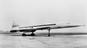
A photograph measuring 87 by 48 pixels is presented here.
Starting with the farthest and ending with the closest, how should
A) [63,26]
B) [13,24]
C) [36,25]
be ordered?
[13,24]
[36,25]
[63,26]

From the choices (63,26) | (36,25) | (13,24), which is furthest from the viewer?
(13,24)

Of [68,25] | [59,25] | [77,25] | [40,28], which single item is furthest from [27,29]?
[77,25]

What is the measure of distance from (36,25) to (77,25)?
25.7ft

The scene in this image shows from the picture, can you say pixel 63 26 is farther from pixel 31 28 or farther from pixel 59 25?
pixel 31 28

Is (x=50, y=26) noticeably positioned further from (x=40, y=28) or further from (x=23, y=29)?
(x=23, y=29)

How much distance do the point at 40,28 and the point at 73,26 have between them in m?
6.20

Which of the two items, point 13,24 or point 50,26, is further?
point 13,24

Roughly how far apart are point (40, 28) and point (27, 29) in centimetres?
261

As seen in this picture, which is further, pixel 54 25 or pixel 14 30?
pixel 14 30

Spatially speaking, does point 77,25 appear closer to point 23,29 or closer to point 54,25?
point 54,25

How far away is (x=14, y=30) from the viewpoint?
86.1 feet

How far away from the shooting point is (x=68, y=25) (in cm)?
2405

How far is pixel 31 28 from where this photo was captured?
25234 millimetres

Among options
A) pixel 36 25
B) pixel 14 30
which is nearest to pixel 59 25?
pixel 36 25
